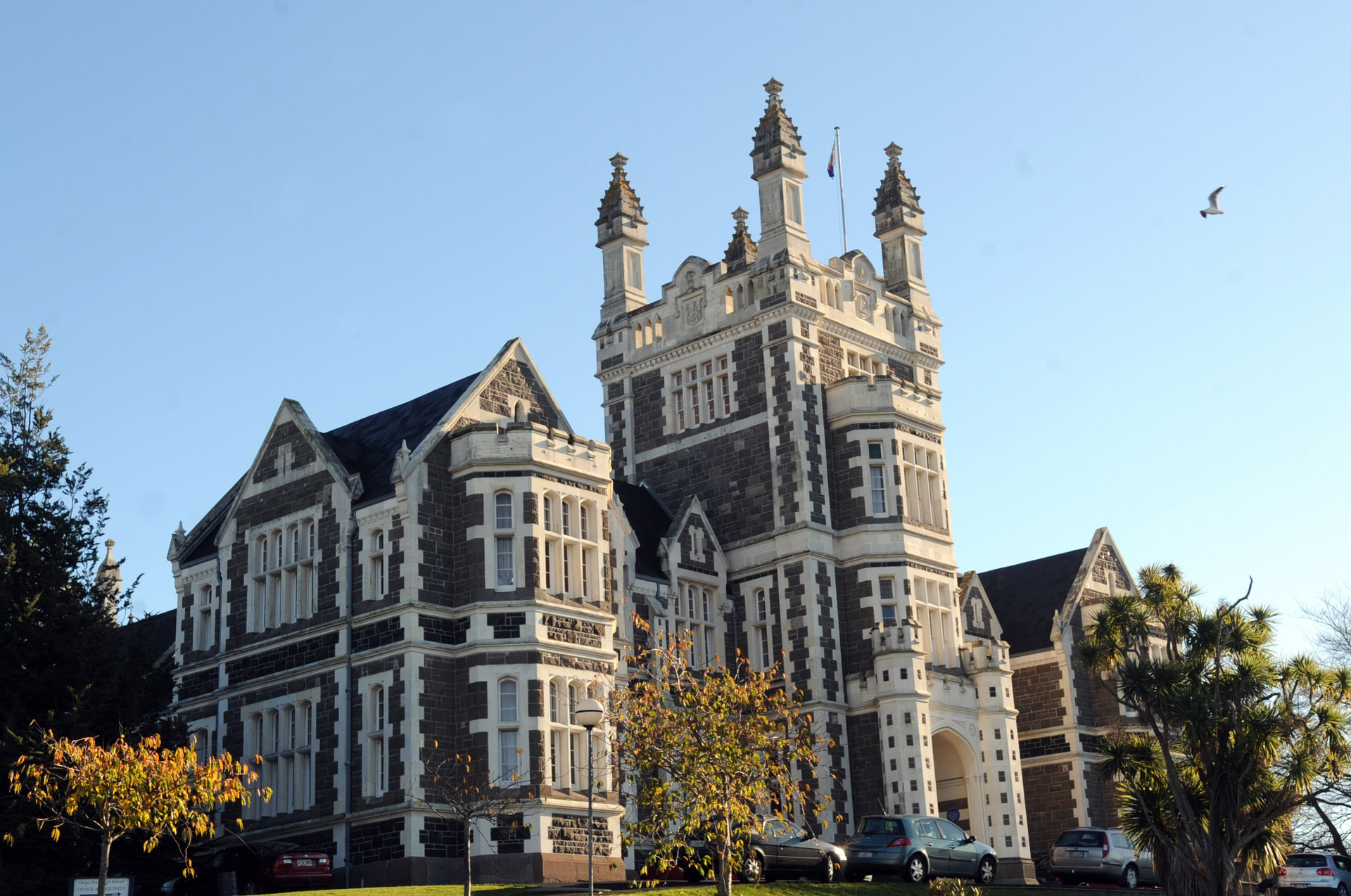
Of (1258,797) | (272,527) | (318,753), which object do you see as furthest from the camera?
(272,527)

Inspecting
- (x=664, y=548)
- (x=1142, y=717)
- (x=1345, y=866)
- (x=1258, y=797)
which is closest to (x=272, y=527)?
(x=664, y=548)

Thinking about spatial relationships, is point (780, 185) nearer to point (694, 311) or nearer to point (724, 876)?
point (694, 311)

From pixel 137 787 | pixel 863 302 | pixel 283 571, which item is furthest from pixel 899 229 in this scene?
pixel 137 787

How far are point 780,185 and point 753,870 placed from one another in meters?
24.2

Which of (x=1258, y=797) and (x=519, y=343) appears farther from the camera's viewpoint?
(x=519, y=343)

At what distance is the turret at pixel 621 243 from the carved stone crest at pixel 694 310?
2871 millimetres

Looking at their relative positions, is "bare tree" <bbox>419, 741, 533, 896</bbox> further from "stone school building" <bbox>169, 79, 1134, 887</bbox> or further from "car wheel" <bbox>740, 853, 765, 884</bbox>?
"car wheel" <bbox>740, 853, 765, 884</bbox>

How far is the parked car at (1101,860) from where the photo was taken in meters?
44.5

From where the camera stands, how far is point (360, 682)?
41.4 meters

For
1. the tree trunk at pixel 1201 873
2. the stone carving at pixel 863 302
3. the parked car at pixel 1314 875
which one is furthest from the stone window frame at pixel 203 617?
the parked car at pixel 1314 875

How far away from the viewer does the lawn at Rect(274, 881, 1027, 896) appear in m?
34.4

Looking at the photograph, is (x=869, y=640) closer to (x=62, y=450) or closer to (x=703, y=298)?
(x=703, y=298)

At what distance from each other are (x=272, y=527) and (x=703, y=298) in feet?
56.5

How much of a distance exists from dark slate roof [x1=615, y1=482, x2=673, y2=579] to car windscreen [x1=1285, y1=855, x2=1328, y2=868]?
62.0 feet
